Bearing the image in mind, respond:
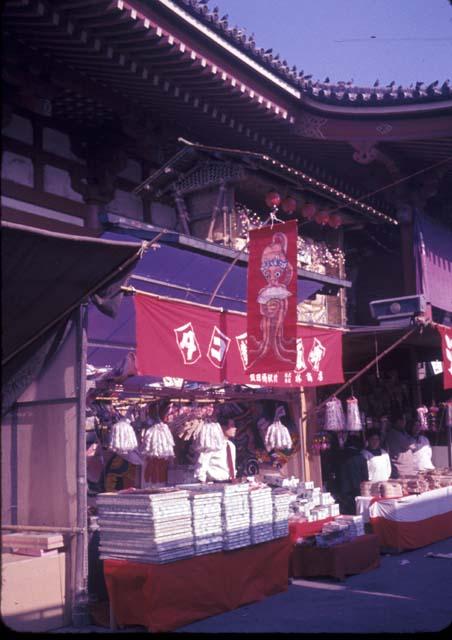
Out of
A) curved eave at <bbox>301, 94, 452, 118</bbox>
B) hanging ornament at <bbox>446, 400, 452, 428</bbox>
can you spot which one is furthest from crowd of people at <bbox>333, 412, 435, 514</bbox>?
curved eave at <bbox>301, 94, 452, 118</bbox>

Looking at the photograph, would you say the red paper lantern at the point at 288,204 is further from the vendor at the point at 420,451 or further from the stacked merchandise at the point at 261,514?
the stacked merchandise at the point at 261,514

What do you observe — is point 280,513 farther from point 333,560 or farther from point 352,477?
point 352,477

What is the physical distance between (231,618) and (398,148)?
920 cm

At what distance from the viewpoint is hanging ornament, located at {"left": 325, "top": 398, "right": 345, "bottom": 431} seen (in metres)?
12.6

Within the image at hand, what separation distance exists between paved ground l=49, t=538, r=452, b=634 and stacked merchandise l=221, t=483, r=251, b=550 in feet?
2.38

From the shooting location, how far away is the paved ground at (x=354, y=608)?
7086 millimetres

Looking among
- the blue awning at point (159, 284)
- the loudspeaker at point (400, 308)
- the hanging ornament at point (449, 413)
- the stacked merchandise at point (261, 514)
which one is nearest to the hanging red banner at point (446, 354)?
the loudspeaker at point (400, 308)

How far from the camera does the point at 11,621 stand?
6.55 meters

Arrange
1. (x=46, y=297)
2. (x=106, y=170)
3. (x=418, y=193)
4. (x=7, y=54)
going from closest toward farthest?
(x=46, y=297)
(x=7, y=54)
(x=106, y=170)
(x=418, y=193)

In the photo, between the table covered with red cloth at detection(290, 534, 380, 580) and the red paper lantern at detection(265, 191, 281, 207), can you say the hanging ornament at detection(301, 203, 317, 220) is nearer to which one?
the red paper lantern at detection(265, 191, 281, 207)

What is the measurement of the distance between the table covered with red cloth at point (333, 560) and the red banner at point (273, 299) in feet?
8.60

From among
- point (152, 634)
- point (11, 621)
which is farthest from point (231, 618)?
point (11, 621)

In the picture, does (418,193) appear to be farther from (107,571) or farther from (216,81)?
(107,571)

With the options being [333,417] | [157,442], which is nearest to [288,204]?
[333,417]
